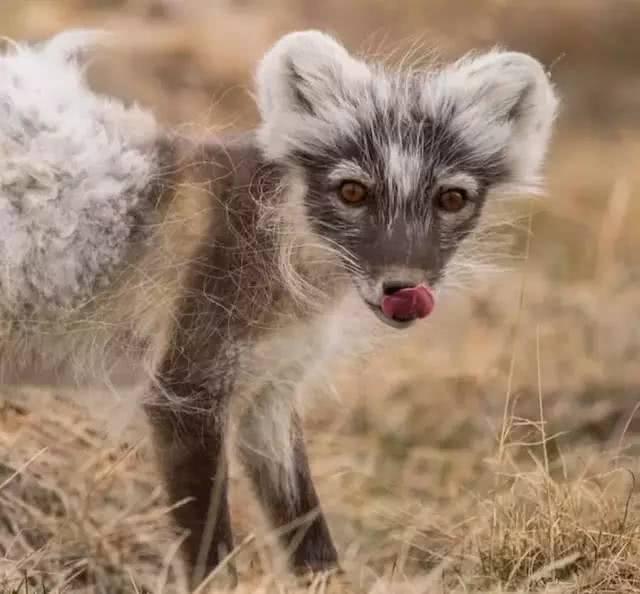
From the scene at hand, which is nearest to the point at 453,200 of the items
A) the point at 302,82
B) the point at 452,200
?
the point at 452,200

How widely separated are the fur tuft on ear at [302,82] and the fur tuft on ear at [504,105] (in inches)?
6.5

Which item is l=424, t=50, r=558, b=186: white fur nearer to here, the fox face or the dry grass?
the fox face

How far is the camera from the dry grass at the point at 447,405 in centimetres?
206

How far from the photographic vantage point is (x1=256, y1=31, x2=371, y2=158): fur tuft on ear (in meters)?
1.98

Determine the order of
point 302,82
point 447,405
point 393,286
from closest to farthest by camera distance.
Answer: point 393,286, point 302,82, point 447,405

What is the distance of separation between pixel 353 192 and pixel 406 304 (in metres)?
0.20

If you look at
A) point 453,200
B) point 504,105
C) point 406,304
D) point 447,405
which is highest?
point 504,105

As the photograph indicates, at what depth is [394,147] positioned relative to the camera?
1.95 m

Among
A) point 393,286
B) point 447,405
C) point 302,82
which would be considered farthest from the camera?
point 447,405

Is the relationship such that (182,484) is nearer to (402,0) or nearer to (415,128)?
(415,128)

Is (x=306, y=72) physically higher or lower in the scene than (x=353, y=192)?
higher

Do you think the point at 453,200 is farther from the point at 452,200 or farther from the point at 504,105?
the point at 504,105

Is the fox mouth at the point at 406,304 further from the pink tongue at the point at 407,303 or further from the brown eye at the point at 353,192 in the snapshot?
the brown eye at the point at 353,192

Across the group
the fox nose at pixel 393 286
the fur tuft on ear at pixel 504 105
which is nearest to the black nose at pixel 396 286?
the fox nose at pixel 393 286
